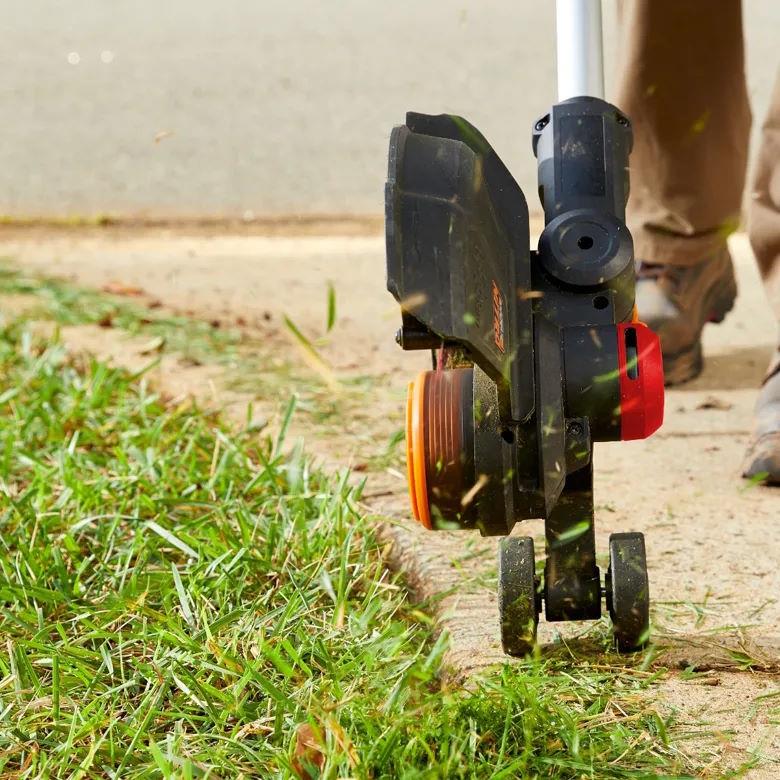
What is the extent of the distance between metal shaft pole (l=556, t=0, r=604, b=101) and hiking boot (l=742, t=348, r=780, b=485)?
0.86 meters

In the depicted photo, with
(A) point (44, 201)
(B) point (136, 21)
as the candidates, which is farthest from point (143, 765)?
(B) point (136, 21)

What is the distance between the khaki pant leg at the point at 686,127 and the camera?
2.79 meters

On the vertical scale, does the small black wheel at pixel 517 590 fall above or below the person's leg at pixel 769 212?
below

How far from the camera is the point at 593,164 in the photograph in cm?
151

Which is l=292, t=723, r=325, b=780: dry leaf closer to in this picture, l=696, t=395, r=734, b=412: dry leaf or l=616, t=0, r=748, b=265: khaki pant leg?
l=696, t=395, r=734, b=412: dry leaf

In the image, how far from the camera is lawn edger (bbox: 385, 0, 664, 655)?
1.26 m

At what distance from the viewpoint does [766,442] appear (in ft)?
7.28

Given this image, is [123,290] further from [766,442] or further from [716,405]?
[766,442]

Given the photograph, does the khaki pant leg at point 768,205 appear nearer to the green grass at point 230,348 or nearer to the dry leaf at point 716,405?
the dry leaf at point 716,405

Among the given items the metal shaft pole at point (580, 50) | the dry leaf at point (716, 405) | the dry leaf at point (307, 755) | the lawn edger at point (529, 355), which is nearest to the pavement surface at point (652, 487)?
the dry leaf at point (716, 405)

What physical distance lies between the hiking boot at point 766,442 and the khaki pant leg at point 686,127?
666 millimetres

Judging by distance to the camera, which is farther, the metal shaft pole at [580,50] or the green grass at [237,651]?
the metal shaft pole at [580,50]

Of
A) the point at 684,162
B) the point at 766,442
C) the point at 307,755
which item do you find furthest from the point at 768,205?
the point at 307,755

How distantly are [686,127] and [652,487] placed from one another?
1060 millimetres
